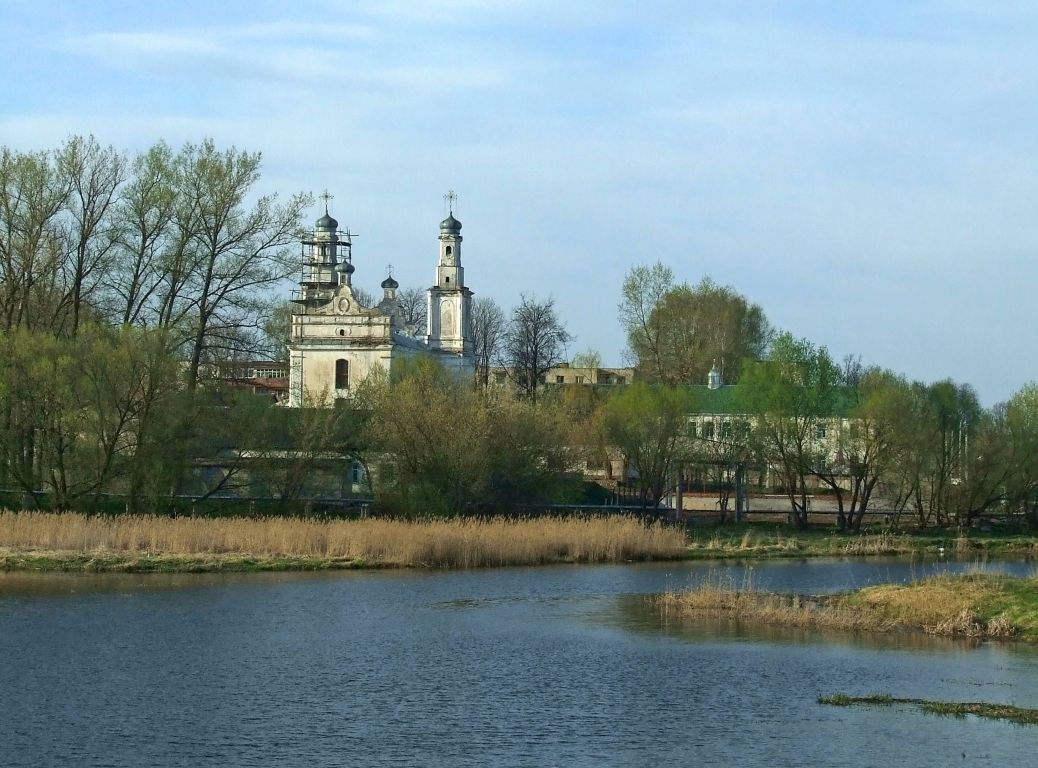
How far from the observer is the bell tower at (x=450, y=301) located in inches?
3302

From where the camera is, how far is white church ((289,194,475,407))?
7388cm

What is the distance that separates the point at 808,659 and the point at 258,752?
9.62m

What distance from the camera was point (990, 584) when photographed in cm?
2972

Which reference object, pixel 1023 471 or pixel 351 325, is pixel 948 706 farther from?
pixel 351 325

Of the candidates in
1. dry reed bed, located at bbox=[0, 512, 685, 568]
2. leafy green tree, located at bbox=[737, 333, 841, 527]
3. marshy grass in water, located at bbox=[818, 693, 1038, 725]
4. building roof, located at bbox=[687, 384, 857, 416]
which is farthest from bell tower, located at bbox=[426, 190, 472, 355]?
marshy grass in water, located at bbox=[818, 693, 1038, 725]

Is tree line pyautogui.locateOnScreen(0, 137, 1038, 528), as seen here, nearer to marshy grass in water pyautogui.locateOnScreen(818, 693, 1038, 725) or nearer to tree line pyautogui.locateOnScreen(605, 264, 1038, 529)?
tree line pyautogui.locateOnScreen(605, 264, 1038, 529)

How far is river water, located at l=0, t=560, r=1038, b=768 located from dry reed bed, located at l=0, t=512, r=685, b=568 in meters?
5.42

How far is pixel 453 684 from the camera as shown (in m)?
21.7

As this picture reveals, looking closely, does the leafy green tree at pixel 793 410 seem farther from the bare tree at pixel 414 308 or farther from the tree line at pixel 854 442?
the bare tree at pixel 414 308

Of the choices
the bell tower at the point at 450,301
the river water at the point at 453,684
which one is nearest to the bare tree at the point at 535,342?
the bell tower at the point at 450,301

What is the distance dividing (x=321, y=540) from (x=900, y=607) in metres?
16.5

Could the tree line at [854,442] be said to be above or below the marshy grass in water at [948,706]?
above

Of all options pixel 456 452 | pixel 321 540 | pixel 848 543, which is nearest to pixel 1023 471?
pixel 848 543

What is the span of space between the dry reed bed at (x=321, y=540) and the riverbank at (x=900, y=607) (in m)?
9.05
